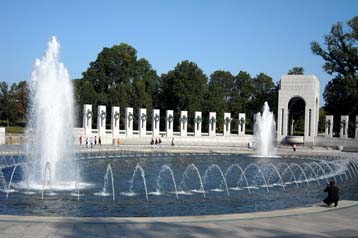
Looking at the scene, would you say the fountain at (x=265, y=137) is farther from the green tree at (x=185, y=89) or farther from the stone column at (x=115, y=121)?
the green tree at (x=185, y=89)

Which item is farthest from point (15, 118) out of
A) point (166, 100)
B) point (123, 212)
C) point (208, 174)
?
point (123, 212)

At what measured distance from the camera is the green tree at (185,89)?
76.6 metres

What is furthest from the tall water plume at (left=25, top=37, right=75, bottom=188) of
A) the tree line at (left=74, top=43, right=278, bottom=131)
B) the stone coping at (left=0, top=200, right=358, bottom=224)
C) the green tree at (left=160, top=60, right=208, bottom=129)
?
the green tree at (left=160, top=60, right=208, bottom=129)

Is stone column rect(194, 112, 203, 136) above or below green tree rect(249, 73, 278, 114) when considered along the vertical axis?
below

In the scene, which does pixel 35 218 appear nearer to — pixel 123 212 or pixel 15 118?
pixel 123 212

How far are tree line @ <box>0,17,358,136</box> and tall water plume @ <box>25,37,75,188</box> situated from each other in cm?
4935

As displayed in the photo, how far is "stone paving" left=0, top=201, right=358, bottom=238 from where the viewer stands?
460 inches

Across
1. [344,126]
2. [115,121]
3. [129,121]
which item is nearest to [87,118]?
[115,121]

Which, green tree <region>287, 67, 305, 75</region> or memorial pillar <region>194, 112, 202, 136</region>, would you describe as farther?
green tree <region>287, 67, 305, 75</region>

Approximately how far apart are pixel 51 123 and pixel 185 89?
54.0 meters

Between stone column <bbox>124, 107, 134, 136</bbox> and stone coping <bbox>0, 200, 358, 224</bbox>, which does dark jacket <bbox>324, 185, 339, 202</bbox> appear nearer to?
stone coping <bbox>0, 200, 358, 224</bbox>

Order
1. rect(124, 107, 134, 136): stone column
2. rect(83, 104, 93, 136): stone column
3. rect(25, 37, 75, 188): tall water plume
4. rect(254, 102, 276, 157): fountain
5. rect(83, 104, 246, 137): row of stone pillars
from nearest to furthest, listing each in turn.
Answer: rect(25, 37, 75, 188): tall water plume → rect(254, 102, 276, 157): fountain → rect(83, 104, 93, 136): stone column → rect(83, 104, 246, 137): row of stone pillars → rect(124, 107, 134, 136): stone column

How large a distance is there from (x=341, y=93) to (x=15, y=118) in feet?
173

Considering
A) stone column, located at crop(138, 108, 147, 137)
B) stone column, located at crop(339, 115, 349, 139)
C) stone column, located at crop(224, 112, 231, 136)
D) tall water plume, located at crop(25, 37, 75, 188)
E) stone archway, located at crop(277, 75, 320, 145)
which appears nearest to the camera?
tall water plume, located at crop(25, 37, 75, 188)
